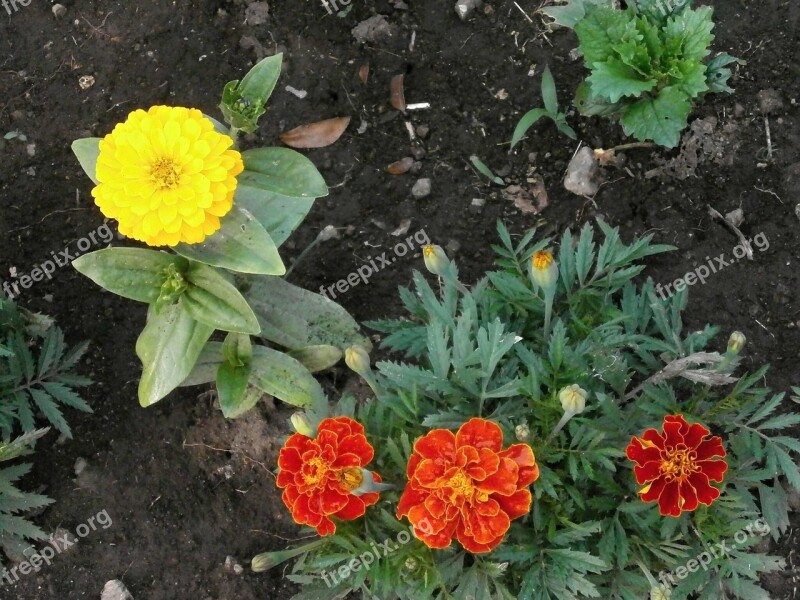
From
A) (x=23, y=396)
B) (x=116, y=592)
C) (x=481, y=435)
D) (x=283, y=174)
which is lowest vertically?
(x=116, y=592)

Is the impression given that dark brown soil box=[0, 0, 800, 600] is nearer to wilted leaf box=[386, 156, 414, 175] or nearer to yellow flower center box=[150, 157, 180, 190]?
wilted leaf box=[386, 156, 414, 175]

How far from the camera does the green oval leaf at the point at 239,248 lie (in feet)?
5.57

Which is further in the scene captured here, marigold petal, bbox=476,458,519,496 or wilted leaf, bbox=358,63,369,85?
wilted leaf, bbox=358,63,369,85

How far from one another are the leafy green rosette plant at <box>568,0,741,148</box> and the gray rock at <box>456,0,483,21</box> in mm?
377

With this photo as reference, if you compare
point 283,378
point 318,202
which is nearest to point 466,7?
point 318,202

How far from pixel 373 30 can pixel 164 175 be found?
112 cm

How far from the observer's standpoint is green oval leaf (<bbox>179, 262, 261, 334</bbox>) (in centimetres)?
174

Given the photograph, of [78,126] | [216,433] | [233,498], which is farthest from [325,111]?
[233,498]

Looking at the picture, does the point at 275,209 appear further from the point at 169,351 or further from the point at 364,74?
the point at 364,74

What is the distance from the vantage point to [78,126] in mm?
2395

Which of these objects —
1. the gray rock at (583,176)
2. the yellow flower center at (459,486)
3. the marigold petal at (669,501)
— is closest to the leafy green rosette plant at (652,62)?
Answer: the gray rock at (583,176)

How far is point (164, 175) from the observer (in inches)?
61.7

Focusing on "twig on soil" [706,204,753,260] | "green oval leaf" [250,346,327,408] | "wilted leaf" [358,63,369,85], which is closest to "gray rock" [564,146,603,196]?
"twig on soil" [706,204,753,260]

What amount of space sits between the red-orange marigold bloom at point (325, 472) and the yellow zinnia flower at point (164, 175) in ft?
1.63
